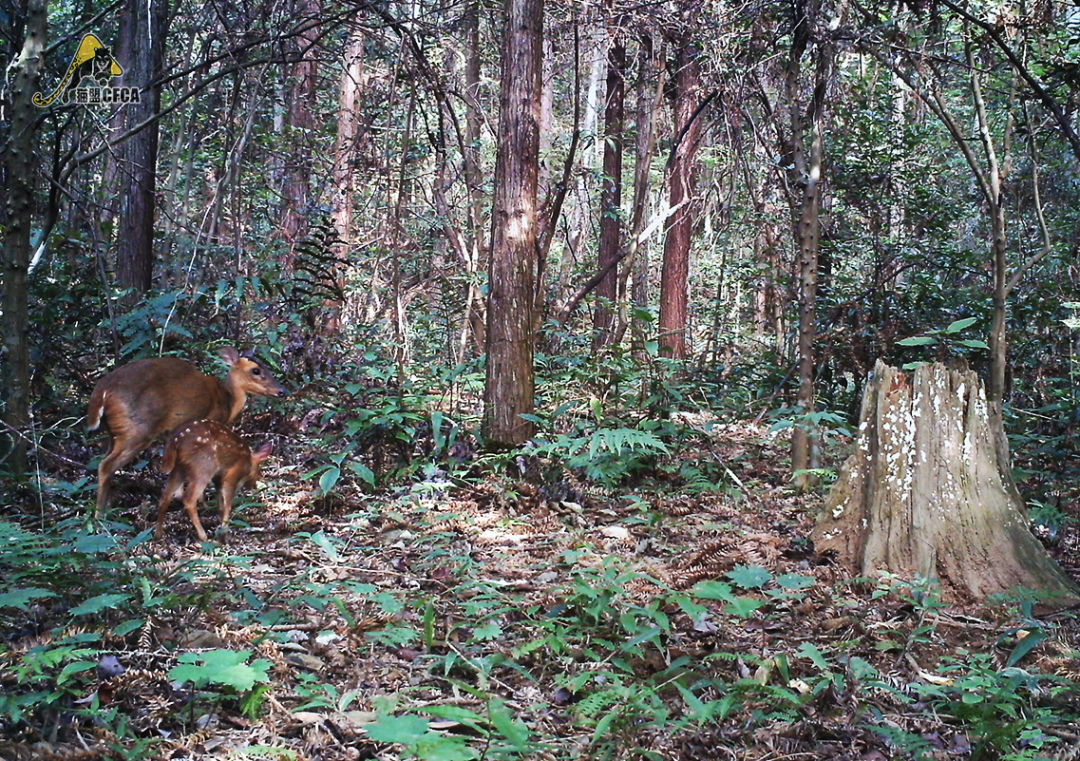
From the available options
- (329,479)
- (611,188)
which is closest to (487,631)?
(329,479)

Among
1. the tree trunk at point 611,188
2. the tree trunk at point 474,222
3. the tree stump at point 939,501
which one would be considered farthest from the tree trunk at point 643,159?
the tree stump at point 939,501

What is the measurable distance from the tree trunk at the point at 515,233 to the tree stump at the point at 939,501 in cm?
283

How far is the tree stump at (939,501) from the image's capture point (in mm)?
4809

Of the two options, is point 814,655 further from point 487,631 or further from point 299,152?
point 299,152

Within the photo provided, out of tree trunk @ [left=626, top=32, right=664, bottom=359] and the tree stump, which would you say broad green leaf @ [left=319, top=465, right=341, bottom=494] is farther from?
the tree stump

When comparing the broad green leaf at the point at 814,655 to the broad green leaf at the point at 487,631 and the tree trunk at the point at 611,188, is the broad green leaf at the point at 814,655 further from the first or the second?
the tree trunk at the point at 611,188

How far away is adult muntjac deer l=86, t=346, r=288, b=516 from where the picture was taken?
5984mm

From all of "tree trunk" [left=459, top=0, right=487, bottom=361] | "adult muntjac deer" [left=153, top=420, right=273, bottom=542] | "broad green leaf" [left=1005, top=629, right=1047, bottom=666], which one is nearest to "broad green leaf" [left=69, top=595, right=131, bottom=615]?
"adult muntjac deer" [left=153, top=420, right=273, bottom=542]

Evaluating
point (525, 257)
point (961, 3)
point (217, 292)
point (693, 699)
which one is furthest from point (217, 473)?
point (961, 3)

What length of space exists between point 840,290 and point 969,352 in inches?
71.4

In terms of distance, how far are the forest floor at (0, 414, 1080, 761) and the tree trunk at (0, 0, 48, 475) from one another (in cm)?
137

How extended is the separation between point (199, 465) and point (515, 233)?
310 cm

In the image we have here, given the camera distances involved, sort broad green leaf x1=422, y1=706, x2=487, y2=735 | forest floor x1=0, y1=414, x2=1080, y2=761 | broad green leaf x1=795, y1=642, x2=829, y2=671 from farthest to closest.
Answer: broad green leaf x1=795, y1=642, x2=829, y2=671, forest floor x1=0, y1=414, x2=1080, y2=761, broad green leaf x1=422, y1=706, x2=487, y2=735

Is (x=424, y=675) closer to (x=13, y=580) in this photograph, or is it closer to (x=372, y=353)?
(x=13, y=580)
